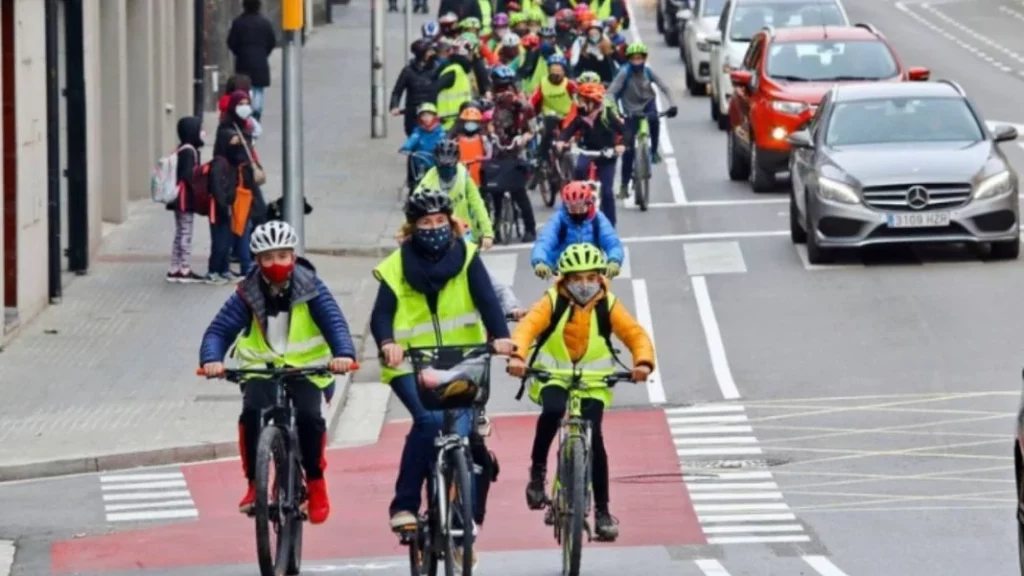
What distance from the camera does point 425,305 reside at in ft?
40.5

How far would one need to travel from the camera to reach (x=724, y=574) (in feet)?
41.7

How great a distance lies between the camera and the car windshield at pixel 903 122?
82.2ft

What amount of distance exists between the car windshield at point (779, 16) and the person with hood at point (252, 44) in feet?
21.0

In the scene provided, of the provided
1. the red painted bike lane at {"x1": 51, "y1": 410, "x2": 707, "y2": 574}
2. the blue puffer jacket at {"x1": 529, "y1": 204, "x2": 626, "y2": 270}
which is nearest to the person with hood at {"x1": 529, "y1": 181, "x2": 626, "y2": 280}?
the blue puffer jacket at {"x1": 529, "y1": 204, "x2": 626, "y2": 270}

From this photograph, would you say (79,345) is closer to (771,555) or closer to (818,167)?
(818,167)

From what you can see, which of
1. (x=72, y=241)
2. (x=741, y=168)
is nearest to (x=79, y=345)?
(x=72, y=241)

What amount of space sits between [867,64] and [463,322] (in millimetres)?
18475

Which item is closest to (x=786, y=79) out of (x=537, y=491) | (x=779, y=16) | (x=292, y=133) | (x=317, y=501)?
(x=779, y=16)

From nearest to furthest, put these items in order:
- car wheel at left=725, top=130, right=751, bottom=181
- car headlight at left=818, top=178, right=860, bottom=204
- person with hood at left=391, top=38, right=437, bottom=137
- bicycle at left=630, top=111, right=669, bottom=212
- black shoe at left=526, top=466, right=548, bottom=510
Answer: black shoe at left=526, top=466, right=548, bottom=510, car headlight at left=818, top=178, right=860, bottom=204, bicycle at left=630, top=111, right=669, bottom=212, person with hood at left=391, top=38, right=437, bottom=137, car wheel at left=725, top=130, right=751, bottom=181

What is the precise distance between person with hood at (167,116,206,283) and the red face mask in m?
11.4

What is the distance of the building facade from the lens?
21734 millimetres

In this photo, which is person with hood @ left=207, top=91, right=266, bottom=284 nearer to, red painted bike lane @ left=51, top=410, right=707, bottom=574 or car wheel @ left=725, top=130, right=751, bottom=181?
red painted bike lane @ left=51, top=410, right=707, bottom=574

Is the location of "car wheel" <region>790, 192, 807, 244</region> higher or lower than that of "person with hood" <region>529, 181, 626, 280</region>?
A: lower

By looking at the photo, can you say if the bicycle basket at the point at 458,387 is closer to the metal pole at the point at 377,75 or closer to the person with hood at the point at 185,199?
the person with hood at the point at 185,199
